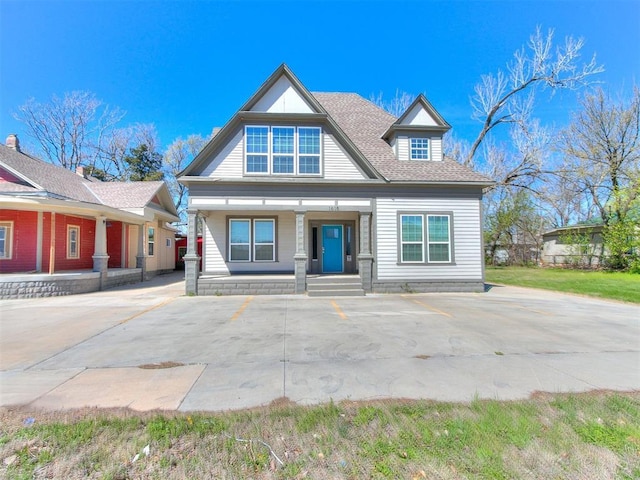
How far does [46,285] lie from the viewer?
1077 centimetres

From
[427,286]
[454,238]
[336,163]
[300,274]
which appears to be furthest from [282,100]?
[427,286]

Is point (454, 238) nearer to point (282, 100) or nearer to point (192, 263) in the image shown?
point (282, 100)

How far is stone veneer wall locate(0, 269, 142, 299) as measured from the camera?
10.4 m

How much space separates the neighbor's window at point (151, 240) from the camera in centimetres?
1795

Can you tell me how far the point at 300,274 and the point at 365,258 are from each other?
257cm

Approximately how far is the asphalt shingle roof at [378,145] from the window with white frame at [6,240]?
49.1 feet

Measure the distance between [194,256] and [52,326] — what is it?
14.8ft

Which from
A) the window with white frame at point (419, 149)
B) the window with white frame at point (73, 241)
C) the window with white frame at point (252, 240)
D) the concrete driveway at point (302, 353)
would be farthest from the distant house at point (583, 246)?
the window with white frame at point (73, 241)

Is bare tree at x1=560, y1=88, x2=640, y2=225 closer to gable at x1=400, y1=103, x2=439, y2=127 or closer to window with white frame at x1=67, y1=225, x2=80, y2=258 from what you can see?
gable at x1=400, y1=103, x2=439, y2=127

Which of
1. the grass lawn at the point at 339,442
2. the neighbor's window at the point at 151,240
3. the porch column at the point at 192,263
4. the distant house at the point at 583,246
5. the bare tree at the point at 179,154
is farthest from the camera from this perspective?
the bare tree at the point at 179,154

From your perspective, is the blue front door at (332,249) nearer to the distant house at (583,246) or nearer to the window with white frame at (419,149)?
the window with white frame at (419,149)

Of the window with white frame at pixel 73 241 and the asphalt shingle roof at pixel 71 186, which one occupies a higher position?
the asphalt shingle roof at pixel 71 186

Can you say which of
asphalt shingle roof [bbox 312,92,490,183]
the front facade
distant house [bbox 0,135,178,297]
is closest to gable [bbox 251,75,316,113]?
the front facade

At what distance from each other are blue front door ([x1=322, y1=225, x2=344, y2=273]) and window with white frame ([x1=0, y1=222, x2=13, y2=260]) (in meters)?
13.1
